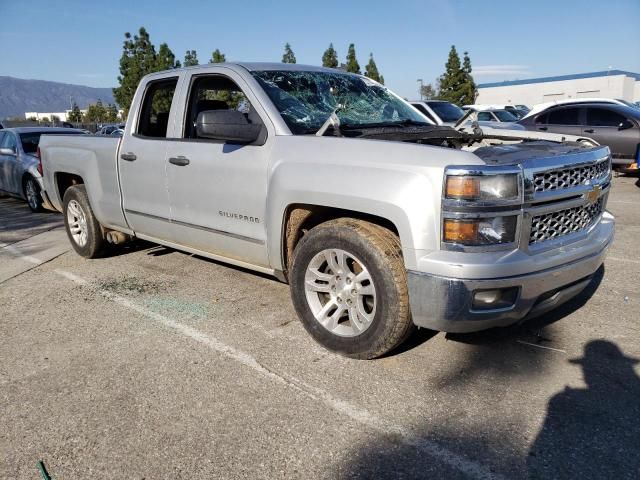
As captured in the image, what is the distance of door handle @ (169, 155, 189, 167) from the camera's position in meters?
4.24

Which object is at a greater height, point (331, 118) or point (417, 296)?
point (331, 118)

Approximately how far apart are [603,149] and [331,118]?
1821mm

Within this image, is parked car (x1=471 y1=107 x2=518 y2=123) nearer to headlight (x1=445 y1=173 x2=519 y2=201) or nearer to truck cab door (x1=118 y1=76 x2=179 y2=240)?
truck cab door (x1=118 y1=76 x2=179 y2=240)

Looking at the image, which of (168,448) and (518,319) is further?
(518,319)

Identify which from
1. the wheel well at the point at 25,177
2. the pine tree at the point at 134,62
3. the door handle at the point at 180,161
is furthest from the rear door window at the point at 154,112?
the pine tree at the point at 134,62

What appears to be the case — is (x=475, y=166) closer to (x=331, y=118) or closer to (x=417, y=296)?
(x=417, y=296)

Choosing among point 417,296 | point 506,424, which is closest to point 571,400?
point 506,424

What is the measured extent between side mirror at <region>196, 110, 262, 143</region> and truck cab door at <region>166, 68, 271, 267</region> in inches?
4.6

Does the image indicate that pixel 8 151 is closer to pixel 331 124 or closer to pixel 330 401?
pixel 331 124

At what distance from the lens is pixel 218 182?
3980 mm

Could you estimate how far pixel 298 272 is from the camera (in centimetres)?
352

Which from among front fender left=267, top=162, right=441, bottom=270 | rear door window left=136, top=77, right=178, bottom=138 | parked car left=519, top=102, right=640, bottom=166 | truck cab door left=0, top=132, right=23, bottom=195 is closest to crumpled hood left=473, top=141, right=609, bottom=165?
front fender left=267, top=162, right=441, bottom=270

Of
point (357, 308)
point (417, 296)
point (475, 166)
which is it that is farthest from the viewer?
point (357, 308)

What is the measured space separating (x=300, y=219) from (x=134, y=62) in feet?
147
